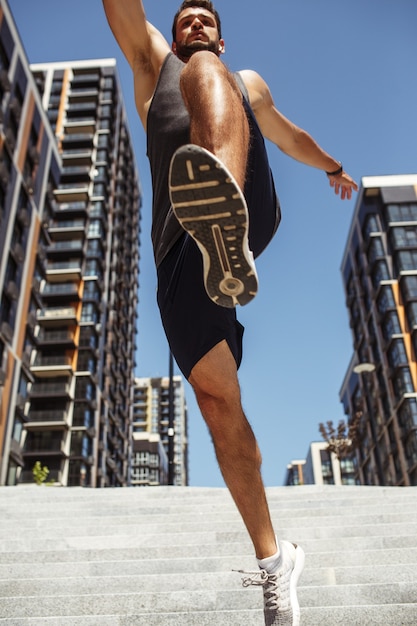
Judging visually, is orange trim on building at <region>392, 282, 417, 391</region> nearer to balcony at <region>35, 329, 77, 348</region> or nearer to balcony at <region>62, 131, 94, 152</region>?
balcony at <region>35, 329, 77, 348</region>

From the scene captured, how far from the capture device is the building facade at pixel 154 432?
93.2m

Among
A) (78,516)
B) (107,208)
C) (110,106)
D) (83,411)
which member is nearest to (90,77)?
(110,106)

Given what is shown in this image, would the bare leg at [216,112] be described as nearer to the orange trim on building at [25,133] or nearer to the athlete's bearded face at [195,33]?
the athlete's bearded face at [195,33]

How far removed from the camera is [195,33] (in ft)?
7.31

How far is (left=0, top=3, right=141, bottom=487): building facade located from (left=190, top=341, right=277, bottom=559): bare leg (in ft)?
103

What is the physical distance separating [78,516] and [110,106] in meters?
62.7

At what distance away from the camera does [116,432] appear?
60281 mm

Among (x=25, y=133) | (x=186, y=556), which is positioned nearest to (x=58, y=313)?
(x=25, y=133)

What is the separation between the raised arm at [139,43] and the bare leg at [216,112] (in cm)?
42

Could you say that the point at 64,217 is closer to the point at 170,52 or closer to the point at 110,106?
the point at 110,106

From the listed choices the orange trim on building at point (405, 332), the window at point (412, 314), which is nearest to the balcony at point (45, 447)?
the orange trim on building at point (405, 332)

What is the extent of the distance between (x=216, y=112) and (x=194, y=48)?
2.00 feet

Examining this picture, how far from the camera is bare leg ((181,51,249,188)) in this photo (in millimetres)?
1743

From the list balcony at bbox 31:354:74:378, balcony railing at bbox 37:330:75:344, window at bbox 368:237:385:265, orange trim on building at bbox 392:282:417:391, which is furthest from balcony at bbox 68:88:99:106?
orange trim on building at bbox 392:282:417:391
